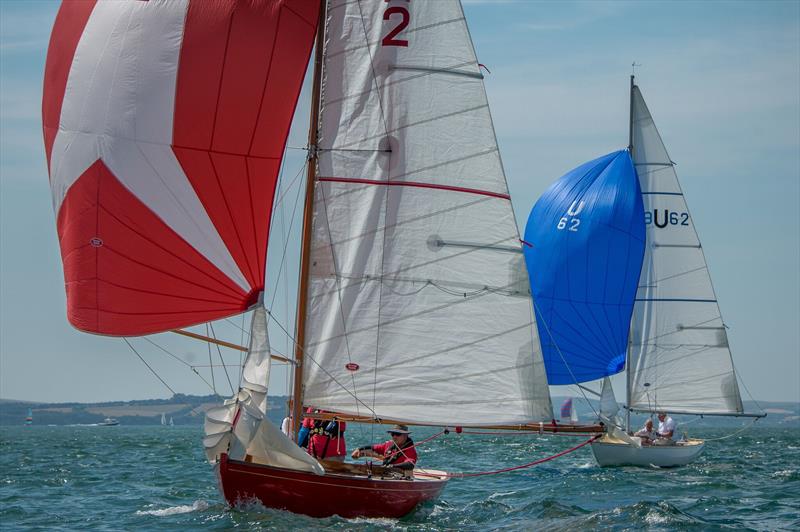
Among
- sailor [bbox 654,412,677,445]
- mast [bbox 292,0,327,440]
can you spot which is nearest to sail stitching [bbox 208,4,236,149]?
mast [bbox 292,0,327,440]

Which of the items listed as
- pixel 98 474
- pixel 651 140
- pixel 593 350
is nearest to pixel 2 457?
pixel 98 474

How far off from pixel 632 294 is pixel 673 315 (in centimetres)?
350

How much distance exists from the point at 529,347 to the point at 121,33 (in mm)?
6369

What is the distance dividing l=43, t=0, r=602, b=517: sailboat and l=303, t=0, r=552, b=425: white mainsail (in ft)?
0.09

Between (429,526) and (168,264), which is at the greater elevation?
(168,264)

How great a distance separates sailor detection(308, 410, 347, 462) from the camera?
48.5 ft

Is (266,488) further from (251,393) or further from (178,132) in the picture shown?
(178,132)

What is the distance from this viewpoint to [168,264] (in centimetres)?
1270

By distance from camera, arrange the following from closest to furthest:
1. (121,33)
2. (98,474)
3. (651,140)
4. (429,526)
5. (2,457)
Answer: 1. (121,33)
2. (429,526)
3. (98,474)
4. (651,140)
5. (2,457)

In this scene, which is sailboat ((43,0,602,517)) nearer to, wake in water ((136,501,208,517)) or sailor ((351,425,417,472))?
sailor ((351,425,417,472))

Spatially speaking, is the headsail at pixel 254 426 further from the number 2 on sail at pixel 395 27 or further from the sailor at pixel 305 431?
the number 2 on sail at pixel 395 27

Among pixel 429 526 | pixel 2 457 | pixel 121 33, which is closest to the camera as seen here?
pixel 121 33

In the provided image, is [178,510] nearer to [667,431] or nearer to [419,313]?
[419,313]

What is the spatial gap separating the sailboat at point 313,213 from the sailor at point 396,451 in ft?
0.89
